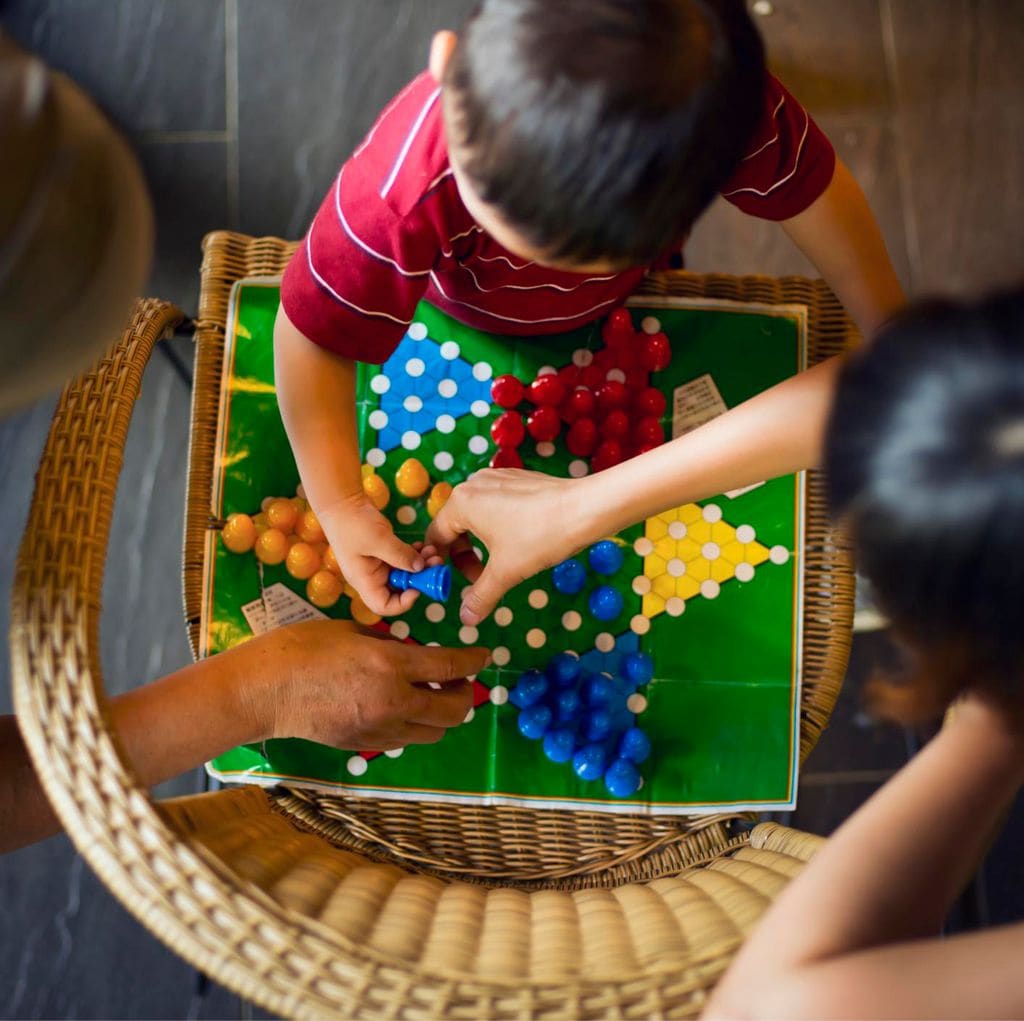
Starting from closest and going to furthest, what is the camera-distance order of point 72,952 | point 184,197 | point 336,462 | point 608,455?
point 336,462
point 608,455
point 72,952
point 184,197

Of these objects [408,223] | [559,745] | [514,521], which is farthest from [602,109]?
[559,745]

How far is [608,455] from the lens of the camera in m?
0.91

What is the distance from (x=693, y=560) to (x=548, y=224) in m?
0.42

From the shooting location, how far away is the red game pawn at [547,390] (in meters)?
0.90

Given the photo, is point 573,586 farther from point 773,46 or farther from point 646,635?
point 773,46

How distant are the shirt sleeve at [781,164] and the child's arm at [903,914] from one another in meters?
0.43

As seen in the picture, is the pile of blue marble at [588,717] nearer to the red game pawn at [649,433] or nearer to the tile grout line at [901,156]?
the red game pawn at [649,433]

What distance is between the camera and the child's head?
43 centimetres

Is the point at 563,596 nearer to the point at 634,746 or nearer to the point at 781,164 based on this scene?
the point at 634,746

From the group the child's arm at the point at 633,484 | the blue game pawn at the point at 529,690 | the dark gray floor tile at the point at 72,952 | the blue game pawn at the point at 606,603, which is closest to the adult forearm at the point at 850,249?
the child's arm at the point at 633,484

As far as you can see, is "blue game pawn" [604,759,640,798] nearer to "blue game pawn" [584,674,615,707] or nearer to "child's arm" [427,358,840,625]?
"blue game pawn" [584,674,615,707]

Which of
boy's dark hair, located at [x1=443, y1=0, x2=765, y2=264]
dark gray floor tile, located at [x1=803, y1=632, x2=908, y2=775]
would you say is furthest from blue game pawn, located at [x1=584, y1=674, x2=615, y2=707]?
dark gray floor tile, located at [x1=803, y1=632, x2=908, y2=775]

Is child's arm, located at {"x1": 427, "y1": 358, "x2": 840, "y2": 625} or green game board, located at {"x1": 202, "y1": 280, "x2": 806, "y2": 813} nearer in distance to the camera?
child's arm, located at {"x1": 427, "y1": 358, "x2": 840, "y2": 625}

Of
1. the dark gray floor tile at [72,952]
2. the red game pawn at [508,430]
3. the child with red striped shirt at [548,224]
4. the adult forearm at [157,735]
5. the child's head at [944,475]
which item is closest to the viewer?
the child's head at [944,475]
